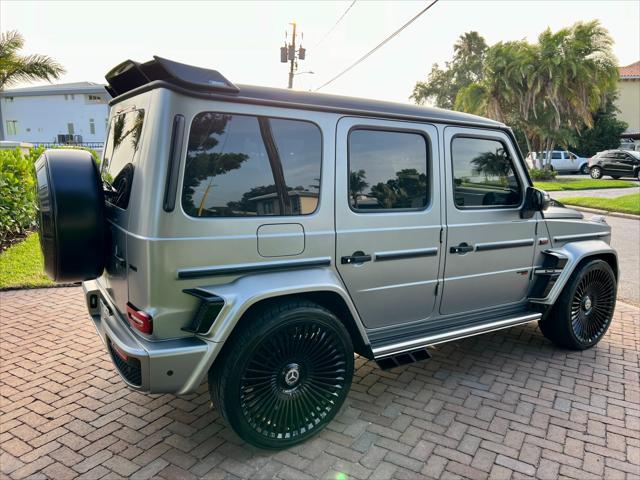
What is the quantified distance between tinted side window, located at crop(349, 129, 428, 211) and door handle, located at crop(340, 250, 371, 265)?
308mm

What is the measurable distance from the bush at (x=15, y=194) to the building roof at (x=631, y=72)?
42.4 metres

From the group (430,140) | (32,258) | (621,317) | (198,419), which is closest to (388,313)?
(430,140)

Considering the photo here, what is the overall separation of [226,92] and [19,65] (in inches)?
600

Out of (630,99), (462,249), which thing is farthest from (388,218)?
(630,99)

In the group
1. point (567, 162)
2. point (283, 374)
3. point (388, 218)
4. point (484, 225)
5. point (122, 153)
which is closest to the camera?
point (283, 374)

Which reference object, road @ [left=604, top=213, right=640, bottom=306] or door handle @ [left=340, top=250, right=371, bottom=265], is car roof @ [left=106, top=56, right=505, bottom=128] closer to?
door handle @ [left=340, top=250, right=371, bottom=265]

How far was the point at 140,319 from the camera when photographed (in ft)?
8.23

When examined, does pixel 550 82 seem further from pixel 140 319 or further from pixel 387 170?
pixel 140 319

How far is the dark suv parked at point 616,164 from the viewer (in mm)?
24688

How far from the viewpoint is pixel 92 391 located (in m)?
3.52

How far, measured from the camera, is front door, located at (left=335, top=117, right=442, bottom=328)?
3.03 m

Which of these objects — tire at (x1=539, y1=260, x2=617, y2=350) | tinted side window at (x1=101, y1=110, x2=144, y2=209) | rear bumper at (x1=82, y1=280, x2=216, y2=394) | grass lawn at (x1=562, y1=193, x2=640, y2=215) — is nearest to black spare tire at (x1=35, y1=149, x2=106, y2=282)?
tinted side window at (x1=101, y1=110, x2=144, y2=209)

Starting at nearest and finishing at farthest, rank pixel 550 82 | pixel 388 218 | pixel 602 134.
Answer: pixel 388 218 < pixel 550 82 < pixel 602 134

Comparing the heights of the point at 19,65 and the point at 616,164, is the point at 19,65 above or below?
above
